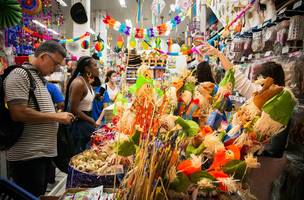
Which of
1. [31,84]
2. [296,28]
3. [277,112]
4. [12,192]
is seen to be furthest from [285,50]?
[12,192]

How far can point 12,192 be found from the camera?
1.18 meters

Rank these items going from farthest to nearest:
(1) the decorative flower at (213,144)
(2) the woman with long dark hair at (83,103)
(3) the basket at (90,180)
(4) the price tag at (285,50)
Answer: (2) the woman with long dark hair at (83,103)
(4) the price tag at (285,50)
(3) the basket at (90,180)
(1) the decorative flower at (213,144)

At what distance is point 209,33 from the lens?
593cm

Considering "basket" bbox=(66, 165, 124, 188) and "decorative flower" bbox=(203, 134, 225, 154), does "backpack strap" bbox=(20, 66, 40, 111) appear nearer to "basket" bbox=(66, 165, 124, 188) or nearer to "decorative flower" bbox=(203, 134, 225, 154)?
"basket" bbox=(66, 165, 124, 188)

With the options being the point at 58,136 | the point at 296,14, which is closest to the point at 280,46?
the point at 296,14

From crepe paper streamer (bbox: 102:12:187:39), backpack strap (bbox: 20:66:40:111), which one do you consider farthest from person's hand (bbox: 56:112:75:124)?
crepe paper streamer (bbox: 102:12:187:39)

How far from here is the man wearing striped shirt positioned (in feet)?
6.52

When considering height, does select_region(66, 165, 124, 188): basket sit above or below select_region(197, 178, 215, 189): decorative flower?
below

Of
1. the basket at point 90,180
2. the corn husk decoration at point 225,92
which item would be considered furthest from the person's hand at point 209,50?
the basket at point 90,180

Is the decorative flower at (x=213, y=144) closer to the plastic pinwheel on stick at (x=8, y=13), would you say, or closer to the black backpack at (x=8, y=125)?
the black backpack at (x=8, y=125)

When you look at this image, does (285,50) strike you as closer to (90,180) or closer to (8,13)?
(90,180)

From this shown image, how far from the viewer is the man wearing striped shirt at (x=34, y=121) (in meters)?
1.99

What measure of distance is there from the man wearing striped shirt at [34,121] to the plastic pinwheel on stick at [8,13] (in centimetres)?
163

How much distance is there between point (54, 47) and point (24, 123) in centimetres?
59
